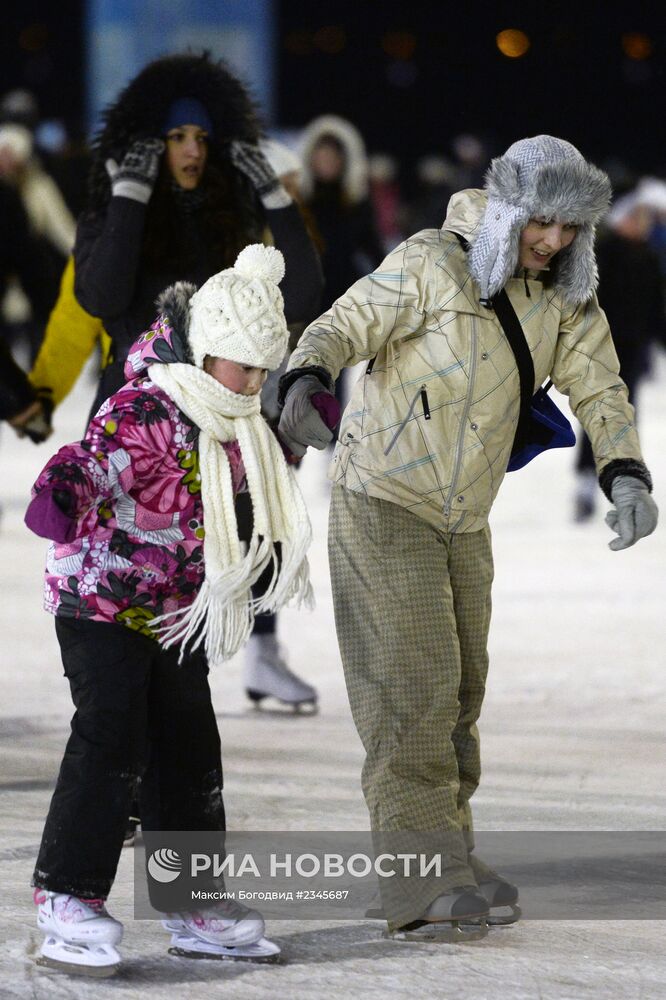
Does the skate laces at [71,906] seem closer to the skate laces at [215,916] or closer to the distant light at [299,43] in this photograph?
the skate laces at [215,916]

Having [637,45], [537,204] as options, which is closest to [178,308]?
[537,204]

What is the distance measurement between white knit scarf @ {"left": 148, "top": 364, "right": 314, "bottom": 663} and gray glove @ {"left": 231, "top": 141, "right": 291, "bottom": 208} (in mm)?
1432

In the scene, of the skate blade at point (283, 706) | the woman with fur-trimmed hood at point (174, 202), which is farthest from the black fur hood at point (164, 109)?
the skate blade at point (283, 706)

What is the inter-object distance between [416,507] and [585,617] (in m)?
4.10

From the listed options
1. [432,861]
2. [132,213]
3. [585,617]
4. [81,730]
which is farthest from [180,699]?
[585,617]

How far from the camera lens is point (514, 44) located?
30266 millimetres

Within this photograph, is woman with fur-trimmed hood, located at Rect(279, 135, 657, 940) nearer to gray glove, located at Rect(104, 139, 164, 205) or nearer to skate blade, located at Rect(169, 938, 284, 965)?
skate blade, located at Rect(169, 938, 284, 965)

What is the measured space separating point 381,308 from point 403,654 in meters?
0.70

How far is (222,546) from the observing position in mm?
3557

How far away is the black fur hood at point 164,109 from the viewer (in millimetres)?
4852

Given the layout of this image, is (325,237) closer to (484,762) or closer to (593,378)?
(484,762)

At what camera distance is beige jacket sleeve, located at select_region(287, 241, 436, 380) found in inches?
147

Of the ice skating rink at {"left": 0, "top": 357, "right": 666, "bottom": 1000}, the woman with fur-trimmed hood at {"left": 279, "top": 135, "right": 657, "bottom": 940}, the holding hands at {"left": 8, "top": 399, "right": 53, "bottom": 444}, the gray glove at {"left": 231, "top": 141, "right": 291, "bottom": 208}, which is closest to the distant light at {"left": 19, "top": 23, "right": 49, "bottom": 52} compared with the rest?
the ice skating rink at {"left": 0, "top": 357, "right": 666, "bottom": 1000}

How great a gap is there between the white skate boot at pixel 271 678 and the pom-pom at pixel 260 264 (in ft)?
7.95
